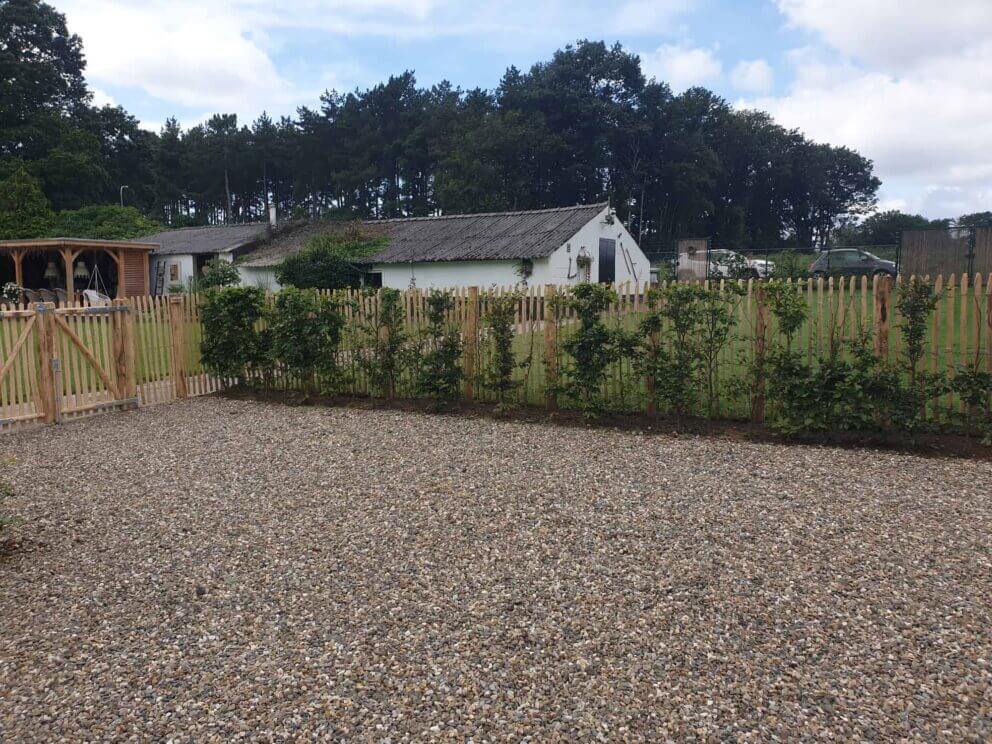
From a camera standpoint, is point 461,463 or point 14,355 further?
point 14,355

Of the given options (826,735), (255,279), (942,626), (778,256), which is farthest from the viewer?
(255,279)

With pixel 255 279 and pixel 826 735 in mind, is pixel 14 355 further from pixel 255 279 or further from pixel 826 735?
pixel 255 279

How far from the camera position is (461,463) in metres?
6.50

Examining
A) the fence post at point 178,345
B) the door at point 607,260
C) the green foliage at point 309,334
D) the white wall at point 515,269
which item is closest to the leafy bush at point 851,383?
the green foliage at point 309,334

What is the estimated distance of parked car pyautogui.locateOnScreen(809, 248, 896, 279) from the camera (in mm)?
26578

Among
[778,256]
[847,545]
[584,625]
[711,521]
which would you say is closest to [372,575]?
[584,625]

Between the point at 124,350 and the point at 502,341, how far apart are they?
5724mm

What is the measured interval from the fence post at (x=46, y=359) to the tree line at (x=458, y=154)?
115ft

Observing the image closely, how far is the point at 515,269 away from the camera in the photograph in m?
25.1

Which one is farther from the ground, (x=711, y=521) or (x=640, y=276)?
(x=640, y=276)

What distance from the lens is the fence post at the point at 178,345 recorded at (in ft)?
35.3

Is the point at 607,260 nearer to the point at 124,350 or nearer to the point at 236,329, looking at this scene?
the point at 236,329

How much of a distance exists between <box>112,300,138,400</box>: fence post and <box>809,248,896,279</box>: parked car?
24.1 meters

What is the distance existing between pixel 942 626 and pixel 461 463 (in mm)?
4084
